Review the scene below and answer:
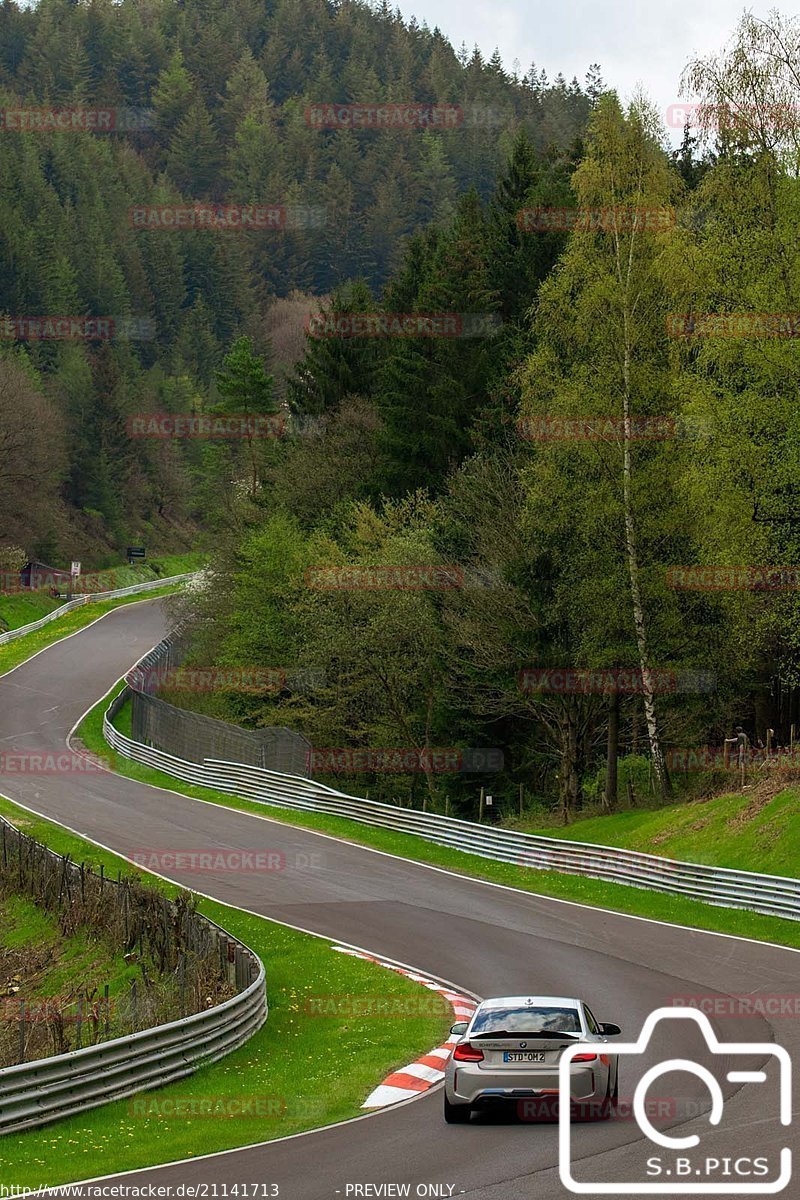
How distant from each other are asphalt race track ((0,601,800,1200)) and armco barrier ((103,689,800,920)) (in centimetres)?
229

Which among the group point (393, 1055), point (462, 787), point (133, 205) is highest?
point (133, 205)

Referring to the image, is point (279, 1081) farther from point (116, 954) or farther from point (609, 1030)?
point (116, 954)

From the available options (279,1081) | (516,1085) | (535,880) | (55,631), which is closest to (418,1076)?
(279,1081)

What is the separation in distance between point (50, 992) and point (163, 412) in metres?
124

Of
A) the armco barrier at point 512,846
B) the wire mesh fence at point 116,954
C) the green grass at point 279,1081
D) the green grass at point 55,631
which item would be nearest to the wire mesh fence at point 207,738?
the armco barrier at point 512,846

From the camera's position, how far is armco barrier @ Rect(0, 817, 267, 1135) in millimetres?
15469

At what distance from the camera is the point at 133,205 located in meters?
184

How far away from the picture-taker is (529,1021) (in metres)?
14.6

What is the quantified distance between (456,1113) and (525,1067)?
2.89 ft

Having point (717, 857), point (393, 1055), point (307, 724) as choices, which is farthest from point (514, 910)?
point (307, 724)

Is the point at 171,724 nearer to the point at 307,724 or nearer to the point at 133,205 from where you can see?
the point at 307,724

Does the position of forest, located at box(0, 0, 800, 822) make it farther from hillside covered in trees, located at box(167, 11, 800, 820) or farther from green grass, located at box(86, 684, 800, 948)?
green grass, located at box(86, 684, 800, 948)

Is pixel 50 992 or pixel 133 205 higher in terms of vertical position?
pixel 133 205

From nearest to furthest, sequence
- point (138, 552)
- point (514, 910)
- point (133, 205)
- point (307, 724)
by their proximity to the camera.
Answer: point (514, 910) < point (307, 724) < point (138, 552) < point (133, 205)
